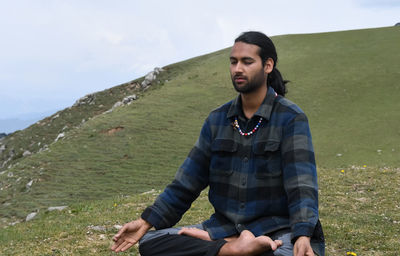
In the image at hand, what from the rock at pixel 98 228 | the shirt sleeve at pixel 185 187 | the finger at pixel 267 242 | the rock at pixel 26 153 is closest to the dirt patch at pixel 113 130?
the rock at pixel 26 153

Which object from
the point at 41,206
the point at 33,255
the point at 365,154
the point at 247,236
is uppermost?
the point at 247,236

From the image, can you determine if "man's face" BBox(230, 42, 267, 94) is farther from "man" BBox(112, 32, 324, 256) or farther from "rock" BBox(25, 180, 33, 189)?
"rock" BBox(25, 180, 33, 189)

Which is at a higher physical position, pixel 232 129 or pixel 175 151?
pixel 232 129

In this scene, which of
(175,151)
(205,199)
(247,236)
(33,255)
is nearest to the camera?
(247,236)

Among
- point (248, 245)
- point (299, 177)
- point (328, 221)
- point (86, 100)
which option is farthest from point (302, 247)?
point (86, 100)

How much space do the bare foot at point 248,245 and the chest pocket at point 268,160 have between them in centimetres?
59

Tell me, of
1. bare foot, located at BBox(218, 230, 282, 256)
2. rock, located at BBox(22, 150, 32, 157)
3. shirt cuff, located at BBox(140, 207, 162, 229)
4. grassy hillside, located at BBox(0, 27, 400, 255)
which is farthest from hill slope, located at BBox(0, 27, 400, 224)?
bare foot, located at BBox(218, 230, 282, 256)

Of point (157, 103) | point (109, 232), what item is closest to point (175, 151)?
point (157, 103)

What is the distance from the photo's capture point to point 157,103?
122 ft

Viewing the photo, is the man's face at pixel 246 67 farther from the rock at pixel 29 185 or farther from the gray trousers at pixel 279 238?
the rock at pixel 29 185

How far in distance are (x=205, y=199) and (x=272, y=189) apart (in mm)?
8873

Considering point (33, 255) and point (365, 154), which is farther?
point (365, 154)

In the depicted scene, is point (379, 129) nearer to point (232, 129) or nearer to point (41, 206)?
point (41, 206)

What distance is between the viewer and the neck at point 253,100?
448 centimetres
